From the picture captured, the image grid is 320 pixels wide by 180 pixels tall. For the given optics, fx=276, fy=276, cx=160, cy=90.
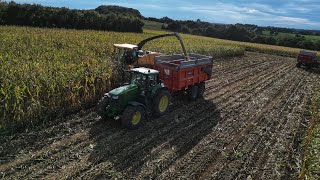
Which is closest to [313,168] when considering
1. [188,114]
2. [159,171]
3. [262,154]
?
[262,154]

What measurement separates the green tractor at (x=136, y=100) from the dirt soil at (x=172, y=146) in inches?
15.4

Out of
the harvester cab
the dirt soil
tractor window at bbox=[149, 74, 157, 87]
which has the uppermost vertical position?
the harvester cab

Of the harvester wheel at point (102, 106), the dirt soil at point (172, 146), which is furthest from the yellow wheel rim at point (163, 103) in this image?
the harvester wheel at point (102, 106)

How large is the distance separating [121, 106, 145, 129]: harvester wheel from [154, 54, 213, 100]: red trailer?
270 centimetres

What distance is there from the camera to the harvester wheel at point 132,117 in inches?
349

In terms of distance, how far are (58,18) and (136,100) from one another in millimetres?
32263

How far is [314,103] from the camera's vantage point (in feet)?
44.4

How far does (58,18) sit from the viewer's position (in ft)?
123

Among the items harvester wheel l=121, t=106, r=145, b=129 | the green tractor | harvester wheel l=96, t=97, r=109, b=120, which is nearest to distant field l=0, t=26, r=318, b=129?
harvester wheel l=96, t=97, r=109, b=120

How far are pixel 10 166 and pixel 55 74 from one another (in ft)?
14.6

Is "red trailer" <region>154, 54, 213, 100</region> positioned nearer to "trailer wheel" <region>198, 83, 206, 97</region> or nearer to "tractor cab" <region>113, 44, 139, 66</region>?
"trailer wheel" <region>198, 83, 206, 97</region>

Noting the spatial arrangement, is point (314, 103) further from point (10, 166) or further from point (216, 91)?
point (10, 166)

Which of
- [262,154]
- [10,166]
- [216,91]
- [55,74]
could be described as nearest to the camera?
[10,166]

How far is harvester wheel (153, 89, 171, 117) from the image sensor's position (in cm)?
1012
